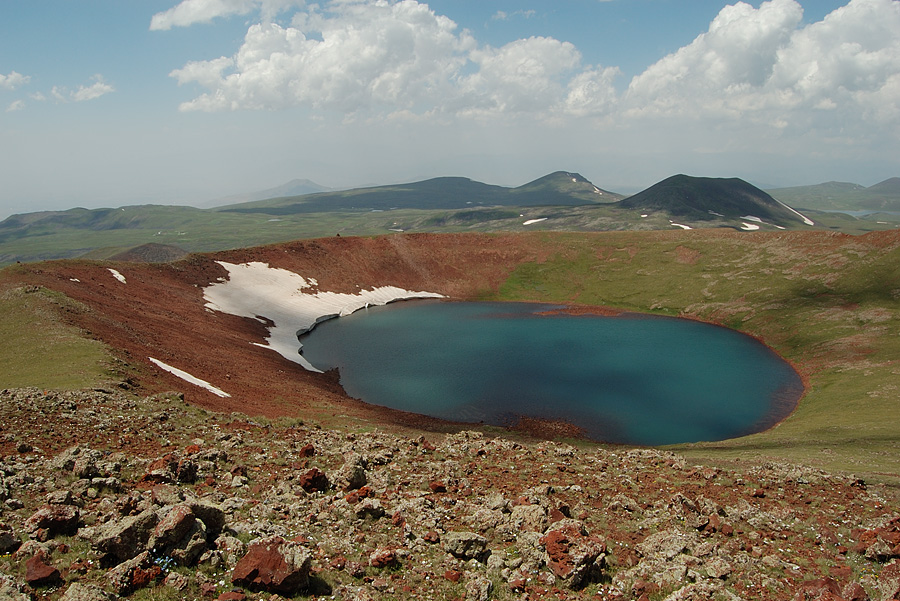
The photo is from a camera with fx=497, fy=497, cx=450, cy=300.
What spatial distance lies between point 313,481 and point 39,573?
364 inches

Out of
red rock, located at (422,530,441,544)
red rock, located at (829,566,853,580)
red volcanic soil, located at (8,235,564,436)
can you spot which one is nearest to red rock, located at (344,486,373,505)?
red rock, located at (422,530,441,544)

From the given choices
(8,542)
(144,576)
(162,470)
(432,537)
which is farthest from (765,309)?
(8,542)

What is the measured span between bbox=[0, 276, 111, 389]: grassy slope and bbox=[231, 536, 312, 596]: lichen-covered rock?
24.0 meters

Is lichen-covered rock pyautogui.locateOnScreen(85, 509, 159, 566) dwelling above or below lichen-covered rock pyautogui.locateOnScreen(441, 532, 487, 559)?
above

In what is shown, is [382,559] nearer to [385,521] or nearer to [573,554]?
[385,521]

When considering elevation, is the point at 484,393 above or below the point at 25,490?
below

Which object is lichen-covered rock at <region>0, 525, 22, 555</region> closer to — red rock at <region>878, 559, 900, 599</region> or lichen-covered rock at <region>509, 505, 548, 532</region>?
lichen-covered rock at <region>509, 505, 548, 532</region>

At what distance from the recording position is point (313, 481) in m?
19.5

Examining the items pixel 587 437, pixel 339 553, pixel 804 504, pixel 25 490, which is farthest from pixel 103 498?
pixel 587 437

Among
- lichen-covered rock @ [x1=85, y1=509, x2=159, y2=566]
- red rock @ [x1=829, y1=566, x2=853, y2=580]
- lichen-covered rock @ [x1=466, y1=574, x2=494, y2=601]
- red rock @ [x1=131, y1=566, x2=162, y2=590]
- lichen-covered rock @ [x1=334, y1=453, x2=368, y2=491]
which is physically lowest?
red rock @ [x1=829, y1=566, x2=853, y2=580]

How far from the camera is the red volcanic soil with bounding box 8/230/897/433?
43031 mm

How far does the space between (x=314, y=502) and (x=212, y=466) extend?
5.09 meters

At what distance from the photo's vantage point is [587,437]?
4375 centimetres

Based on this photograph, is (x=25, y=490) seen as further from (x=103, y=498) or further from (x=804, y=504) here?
(x=804, y=504)
